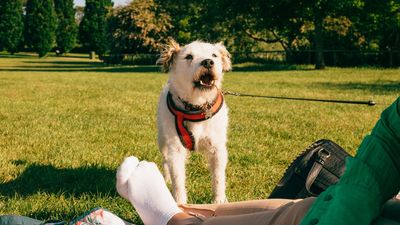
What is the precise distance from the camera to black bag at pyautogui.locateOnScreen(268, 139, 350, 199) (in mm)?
3191

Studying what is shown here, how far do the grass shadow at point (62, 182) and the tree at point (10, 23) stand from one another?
64837 mm

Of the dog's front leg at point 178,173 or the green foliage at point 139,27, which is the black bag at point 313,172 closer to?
the dog's front leg at point 178,173

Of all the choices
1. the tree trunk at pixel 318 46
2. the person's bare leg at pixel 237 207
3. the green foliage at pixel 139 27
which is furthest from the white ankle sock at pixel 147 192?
the green foliage at pixel 139 27

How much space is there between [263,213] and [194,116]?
217 cm

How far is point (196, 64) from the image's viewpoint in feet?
13.5

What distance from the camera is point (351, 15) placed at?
30.6m

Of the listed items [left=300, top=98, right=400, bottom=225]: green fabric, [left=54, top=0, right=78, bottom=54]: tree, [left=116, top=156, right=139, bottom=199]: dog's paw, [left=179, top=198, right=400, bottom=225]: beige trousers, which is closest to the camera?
[left=300, top=98, right=400, bottom=225]: green fabric

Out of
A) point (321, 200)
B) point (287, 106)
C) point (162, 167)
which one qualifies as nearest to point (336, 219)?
point (321, 200)

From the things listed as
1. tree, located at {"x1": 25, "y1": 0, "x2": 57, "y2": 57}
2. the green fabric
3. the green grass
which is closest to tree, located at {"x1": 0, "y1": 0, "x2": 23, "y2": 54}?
tree, located at {"x1": 25, "y1": 0, "x2": 57, "y2": 57}

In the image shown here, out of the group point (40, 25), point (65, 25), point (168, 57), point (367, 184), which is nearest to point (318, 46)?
point (168, 57)

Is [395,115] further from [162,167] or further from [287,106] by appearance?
[287,106]

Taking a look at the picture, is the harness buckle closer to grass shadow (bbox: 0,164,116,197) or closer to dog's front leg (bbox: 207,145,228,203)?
dog's front leg (bbox: 207,145,228,203)

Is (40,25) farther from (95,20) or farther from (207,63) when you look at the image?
(207,63)

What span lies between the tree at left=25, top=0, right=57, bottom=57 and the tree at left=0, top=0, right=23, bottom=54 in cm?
135
